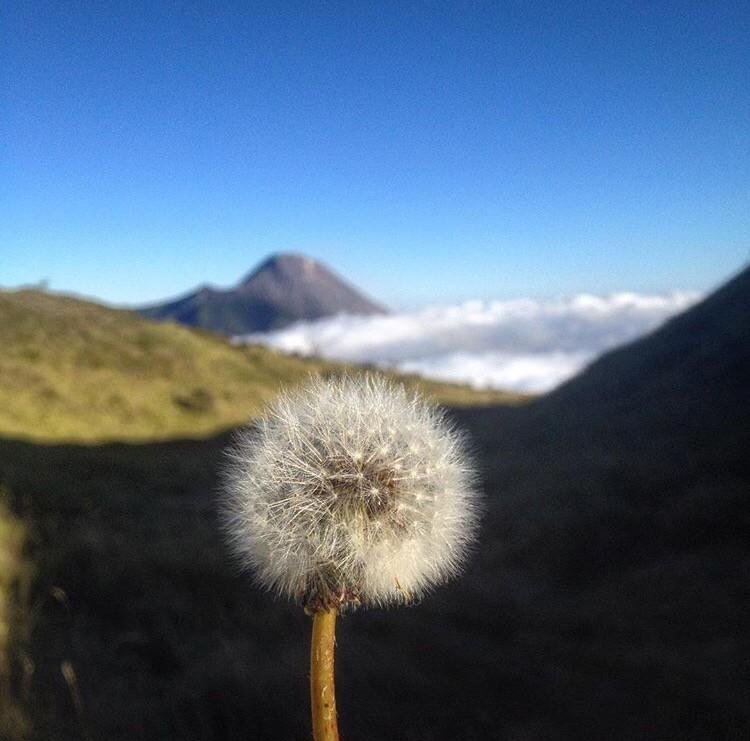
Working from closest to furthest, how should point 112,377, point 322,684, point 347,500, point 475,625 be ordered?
point 322,684 → point 347,500 → point 475,625 → point 112,377

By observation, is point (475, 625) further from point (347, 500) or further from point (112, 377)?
point (112, 377)

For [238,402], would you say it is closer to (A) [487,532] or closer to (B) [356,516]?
(A) [487,532]

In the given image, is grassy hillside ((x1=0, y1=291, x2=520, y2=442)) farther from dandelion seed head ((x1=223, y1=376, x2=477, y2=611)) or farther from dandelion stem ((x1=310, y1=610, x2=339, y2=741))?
dandelion stem ((x1=310, y1=610, x2=339, y2=741))

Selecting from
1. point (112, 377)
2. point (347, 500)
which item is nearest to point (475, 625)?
point (347, 500)

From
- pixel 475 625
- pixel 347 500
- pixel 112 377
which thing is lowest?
pixel 475 625

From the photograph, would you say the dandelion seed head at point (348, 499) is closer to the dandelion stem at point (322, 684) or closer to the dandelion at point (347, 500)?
the dandelion at point (347, 500)


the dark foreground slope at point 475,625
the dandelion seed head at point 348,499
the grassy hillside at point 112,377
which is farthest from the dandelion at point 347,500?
the grassy hillside at point 112,377
